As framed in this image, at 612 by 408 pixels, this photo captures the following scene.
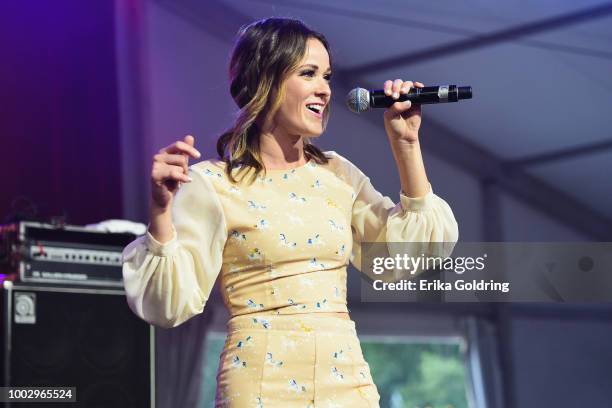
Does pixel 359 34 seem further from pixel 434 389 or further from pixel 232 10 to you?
pixel 434 389

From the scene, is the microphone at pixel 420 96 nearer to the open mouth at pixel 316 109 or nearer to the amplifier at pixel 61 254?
the open mouth at pixel 316 109

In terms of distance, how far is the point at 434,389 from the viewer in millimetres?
5379

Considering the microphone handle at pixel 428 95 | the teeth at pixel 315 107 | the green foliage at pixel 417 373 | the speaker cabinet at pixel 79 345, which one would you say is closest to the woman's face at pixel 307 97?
the teeth at pixel 315 107

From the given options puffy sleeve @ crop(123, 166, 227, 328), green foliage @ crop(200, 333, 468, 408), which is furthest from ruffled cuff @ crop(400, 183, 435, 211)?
green foliage @ crop(200, 333, 468, 408)

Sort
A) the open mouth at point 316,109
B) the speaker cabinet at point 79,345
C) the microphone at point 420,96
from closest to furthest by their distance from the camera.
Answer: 1. the microphone at point 420,96
2. the open mouth at point 316,109
3. the speaker cabinet at point 79,345

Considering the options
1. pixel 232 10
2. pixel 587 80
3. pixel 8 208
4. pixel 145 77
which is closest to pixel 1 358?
pixel 8 208

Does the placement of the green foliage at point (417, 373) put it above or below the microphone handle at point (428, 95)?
below

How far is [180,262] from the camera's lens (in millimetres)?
1503

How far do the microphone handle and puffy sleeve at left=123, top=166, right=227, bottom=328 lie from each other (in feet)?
1.07

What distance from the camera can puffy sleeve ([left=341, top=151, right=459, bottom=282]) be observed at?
63.8 inches

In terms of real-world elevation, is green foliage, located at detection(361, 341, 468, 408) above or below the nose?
below

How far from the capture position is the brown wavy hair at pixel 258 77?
1663 mm

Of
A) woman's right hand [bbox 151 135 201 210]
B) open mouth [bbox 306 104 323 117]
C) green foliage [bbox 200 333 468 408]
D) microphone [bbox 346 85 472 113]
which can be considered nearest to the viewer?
woman's right hand [bbox 151 135 201 210]

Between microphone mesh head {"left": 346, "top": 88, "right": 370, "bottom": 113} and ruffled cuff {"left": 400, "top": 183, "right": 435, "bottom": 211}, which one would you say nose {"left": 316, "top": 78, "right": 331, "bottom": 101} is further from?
ruffled cuff {"left": 400, "top": 183, "right": 435, "bottom": 211}
